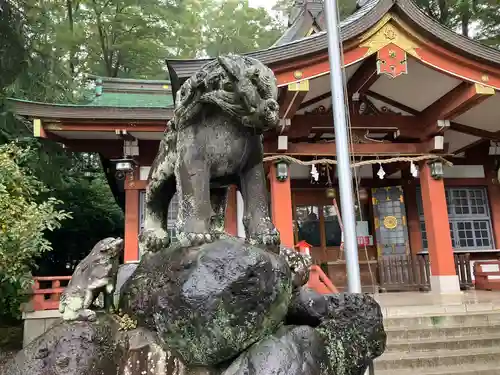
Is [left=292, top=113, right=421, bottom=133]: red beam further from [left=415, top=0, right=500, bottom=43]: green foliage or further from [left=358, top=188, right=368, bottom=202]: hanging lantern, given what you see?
[left=415, top=0, right=500, bottom=43]: green foliage

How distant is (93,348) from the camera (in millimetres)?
2113

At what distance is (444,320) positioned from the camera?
5816 mm

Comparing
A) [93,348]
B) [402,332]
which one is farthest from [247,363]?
[402,332]

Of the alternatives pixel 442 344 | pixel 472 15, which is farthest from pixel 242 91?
pixel 472 15

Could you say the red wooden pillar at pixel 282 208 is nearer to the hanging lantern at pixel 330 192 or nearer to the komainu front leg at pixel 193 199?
the hanging lantern at pixel 330 192

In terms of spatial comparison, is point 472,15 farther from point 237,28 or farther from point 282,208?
point 282,208

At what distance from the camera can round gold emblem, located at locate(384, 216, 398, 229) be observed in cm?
1060

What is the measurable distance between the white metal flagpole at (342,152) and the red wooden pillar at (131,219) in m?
5.31

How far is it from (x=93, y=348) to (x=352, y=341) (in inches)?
50.5

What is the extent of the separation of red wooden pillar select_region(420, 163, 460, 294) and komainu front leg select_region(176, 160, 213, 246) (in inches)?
293

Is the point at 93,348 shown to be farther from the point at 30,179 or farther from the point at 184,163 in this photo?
the point at 30,179

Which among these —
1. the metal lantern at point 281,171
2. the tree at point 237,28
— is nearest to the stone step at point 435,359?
the metal lantern at point 281,171

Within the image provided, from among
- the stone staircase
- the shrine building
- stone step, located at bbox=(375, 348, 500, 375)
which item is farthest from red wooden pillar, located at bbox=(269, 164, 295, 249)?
stone step, located at bbox=(375, 348, 500, 375)

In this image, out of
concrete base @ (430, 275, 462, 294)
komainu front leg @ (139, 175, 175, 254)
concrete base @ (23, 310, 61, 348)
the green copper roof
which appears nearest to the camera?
komainu front leg @ (139, 175, 175, 254)
